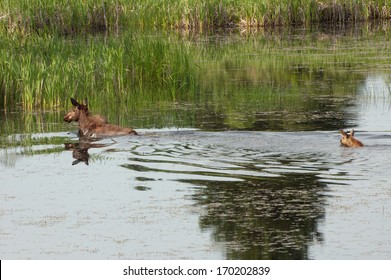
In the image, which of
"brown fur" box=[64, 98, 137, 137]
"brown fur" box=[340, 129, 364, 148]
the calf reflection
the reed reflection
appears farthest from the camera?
"brown fur" box=[64, 98, 137, 137]

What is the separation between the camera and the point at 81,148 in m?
13.8

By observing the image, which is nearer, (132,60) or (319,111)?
(319,111)

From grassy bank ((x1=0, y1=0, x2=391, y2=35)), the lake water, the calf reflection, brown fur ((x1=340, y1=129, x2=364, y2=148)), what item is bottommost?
the calf reflection

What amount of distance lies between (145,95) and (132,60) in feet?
3.42

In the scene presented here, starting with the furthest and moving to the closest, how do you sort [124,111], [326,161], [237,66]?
[237,66] → [124,111] → [326,161]

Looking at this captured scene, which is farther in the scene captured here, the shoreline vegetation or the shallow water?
the shoreline vegetation

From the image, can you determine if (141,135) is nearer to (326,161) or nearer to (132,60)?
(326,161)

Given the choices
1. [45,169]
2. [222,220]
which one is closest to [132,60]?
[45,169]

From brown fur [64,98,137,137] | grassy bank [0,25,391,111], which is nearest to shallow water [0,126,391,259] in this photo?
brown fur [64,98,137,137]

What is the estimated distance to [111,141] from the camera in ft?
45.8

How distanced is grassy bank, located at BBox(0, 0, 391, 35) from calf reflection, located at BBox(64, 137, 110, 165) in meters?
17.4

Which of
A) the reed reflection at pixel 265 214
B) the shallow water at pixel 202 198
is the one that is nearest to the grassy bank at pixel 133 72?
the shallow water at pixel 202 198

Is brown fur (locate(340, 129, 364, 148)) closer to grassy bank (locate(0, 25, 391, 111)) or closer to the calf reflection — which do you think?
the calf reflection

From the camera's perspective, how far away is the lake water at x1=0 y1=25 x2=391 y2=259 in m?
8.42
